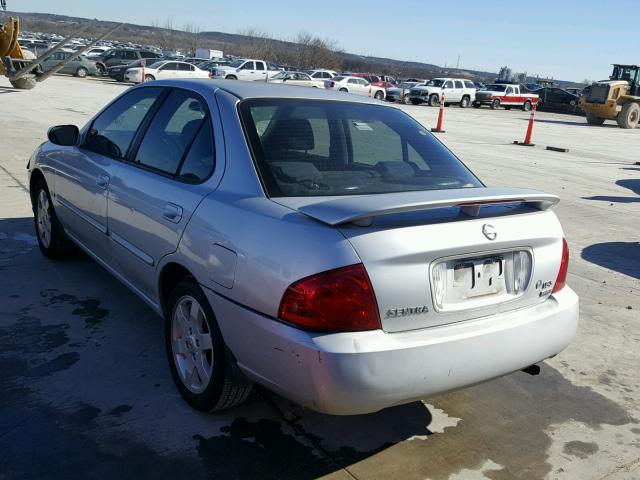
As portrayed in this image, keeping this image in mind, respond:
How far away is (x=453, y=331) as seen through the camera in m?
2.57

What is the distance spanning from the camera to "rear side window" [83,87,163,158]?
396 centimetres

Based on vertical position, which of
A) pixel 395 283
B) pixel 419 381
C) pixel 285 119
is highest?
pixel 285 119

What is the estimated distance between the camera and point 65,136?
4527mm

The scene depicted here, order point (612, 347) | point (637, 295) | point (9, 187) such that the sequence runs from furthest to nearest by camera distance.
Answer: point (9, 187), point (637, 295), point (612, 347)

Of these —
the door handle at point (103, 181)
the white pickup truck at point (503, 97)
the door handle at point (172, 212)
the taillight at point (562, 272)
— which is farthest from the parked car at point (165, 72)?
the taillight at point (562, 272)

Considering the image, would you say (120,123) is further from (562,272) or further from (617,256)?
(617,256)

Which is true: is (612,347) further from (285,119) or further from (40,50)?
(40,50)

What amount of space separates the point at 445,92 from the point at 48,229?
3623cm

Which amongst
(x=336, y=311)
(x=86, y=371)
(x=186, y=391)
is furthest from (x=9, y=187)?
(x=336, y=311)

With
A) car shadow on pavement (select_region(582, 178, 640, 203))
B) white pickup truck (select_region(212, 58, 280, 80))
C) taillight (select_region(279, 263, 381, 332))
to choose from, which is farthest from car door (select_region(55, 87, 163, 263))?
white pickup truck (select_region(212, 58, 280, 80))

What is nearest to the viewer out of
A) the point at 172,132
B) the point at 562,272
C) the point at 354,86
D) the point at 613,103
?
the point at 562,272

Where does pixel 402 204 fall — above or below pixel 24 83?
above

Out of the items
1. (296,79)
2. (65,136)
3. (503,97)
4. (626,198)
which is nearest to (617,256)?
(626,198)

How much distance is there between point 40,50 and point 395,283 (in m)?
46.1
